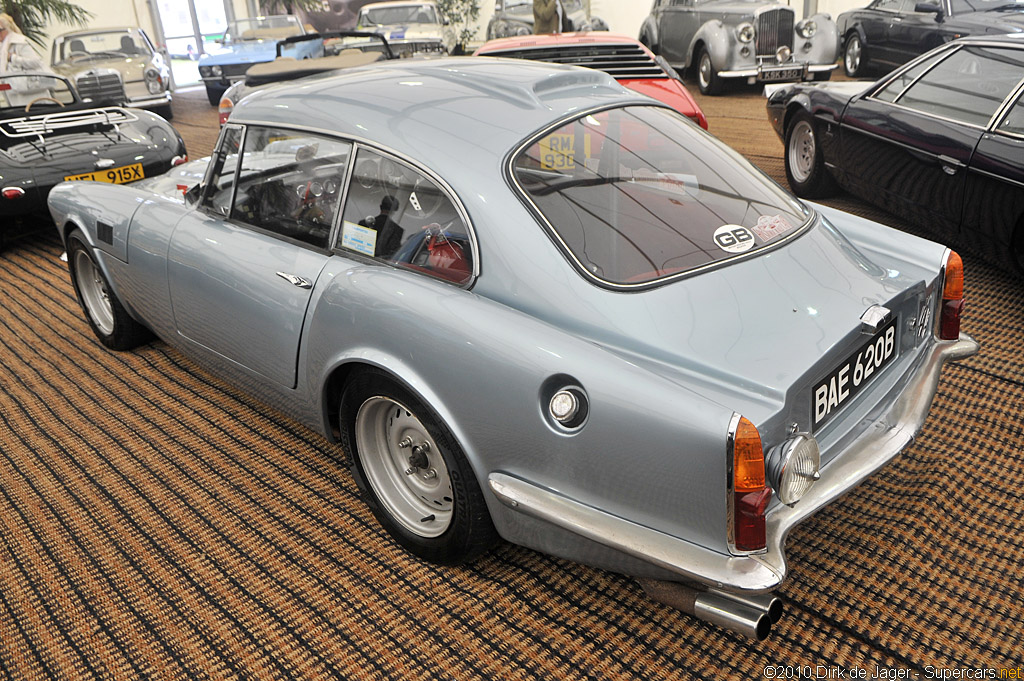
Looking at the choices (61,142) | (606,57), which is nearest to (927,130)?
(606,57)

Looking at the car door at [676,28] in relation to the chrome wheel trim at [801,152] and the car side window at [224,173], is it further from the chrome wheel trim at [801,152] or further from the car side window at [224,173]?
the car side window at [224,173]

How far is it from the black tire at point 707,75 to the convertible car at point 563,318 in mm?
8032

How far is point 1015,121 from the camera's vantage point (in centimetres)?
374

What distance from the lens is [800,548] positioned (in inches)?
92.7

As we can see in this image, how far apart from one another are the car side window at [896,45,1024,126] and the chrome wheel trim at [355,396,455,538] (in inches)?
129

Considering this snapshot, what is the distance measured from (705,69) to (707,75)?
95 mm

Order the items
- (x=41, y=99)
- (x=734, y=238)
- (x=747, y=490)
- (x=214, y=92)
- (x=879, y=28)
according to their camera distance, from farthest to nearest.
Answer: (x=214, y=92) → (x=879, y=28) → (x=41, y=99) → (x=734, y=238) → (x=747, y=490)

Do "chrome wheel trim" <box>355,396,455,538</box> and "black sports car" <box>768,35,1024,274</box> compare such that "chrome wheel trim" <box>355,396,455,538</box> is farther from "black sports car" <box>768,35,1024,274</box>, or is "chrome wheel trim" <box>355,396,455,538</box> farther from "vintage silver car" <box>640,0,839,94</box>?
"vintage silver car" <box>640,0,839,94</box>

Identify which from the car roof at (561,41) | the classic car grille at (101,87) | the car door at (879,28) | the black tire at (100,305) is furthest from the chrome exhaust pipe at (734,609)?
the classic car grille at (101,87)

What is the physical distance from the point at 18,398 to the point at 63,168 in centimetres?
241

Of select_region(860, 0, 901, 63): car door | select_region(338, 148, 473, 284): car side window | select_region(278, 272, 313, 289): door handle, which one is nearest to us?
select_region(338, 148, 473, 284): car side window

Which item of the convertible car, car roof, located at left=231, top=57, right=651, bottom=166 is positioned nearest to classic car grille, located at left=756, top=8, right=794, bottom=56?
the convertible car

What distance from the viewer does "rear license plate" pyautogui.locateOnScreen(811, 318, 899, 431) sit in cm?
191

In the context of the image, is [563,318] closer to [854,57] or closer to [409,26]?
[854,57]
